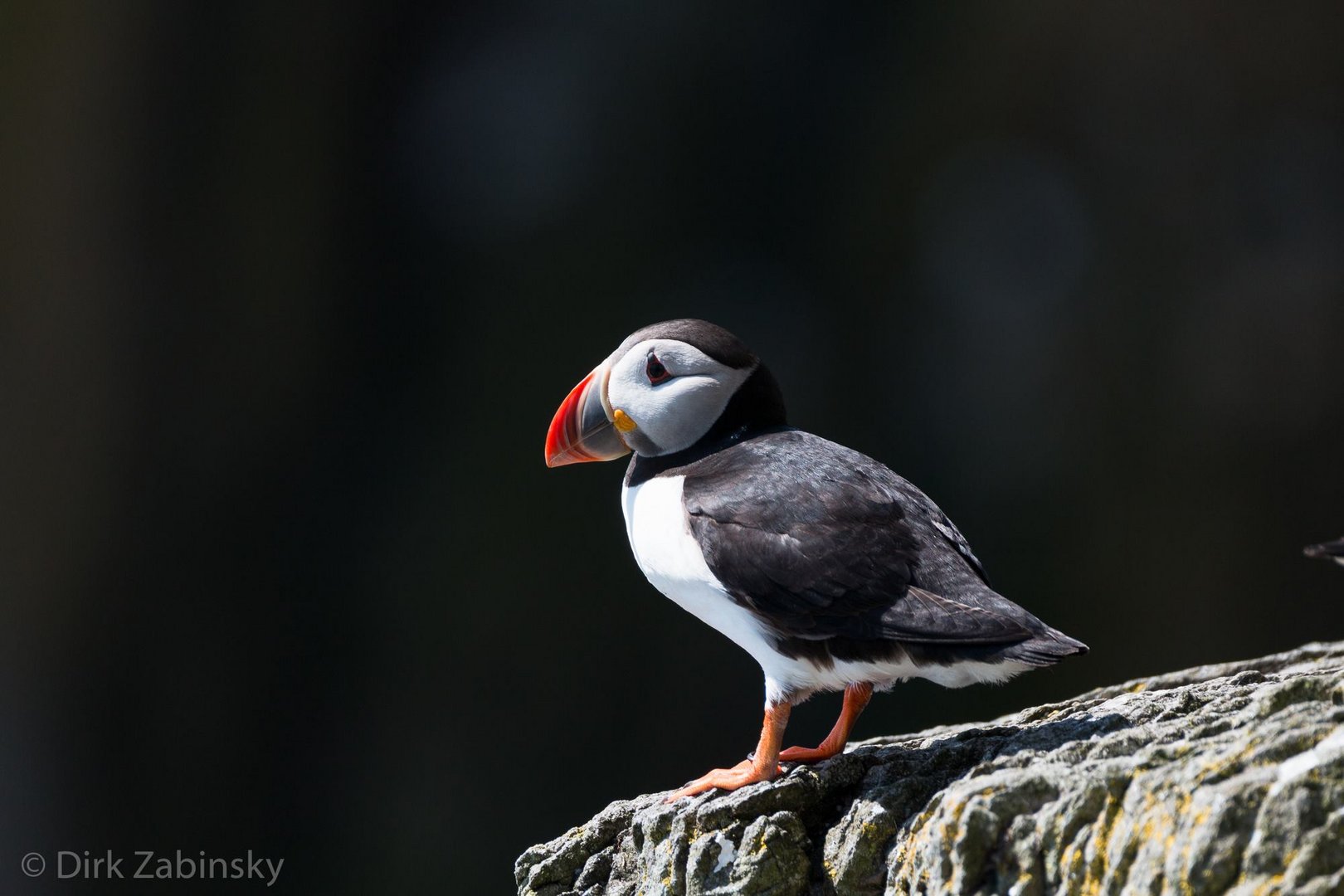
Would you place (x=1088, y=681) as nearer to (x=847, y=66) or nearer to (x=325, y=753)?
(x=847, y=66)

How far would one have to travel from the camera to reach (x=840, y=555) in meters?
2.57

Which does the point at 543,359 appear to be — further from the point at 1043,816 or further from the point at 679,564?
the point at 1043,816

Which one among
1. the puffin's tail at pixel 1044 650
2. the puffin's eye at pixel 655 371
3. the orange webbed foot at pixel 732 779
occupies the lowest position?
the orange webbed foot at pixel 732 779

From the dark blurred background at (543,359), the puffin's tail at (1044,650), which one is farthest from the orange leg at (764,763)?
the dark blurred background at (543,359)

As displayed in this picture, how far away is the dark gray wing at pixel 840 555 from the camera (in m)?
2.43

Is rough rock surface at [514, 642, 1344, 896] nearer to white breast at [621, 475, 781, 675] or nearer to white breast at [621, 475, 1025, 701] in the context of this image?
white breast at [621, 475, 1025, 701]

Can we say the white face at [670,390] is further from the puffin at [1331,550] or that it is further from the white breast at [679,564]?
the puffin at [1331,550]

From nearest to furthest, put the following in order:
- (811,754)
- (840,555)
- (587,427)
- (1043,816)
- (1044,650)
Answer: (1043,816) → (1044,650) → (840,555) → (811,754) → (587,427)

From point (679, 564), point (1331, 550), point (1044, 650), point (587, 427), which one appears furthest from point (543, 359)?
point (1331, 550)

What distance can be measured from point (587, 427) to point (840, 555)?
923mm

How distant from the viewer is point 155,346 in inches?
305

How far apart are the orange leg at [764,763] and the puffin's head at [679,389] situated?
2.38 ft

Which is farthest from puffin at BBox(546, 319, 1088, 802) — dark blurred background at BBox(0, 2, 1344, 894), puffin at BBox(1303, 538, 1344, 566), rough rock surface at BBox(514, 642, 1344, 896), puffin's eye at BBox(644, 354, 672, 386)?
dark blurred background at BBox(0, 2, 1344, 894)

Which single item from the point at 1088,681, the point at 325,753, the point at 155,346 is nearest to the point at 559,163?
the point at 155,346
